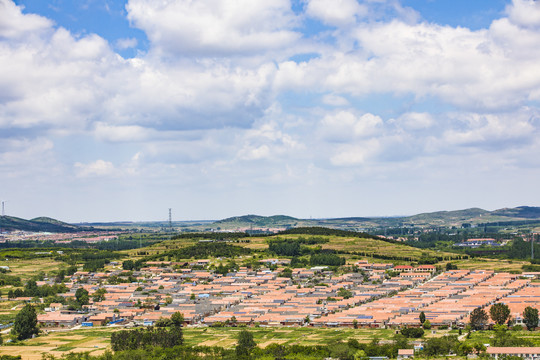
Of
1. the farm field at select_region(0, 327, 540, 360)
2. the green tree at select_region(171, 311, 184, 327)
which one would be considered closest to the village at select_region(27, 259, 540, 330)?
the green tree at select_region(171, 311, 184, 327)

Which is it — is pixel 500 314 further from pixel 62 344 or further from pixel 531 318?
pixel 62 344

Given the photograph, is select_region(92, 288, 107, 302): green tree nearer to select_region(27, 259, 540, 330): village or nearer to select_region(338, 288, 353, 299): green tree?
select_region(27, 259, 540, 330): village

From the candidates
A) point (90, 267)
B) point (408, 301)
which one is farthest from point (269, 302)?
point (90, 267)

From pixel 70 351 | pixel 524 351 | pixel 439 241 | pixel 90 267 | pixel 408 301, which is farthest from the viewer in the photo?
pixel 439 241

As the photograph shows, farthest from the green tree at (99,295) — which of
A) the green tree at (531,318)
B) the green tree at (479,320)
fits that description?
the green tree at (531,318)

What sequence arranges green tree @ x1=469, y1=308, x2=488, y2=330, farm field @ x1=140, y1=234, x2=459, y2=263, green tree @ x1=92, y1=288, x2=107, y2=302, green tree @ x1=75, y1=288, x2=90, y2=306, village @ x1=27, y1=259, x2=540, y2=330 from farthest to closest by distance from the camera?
farm field @ x1=140, y1=234, x2=459, y2=263, green tree @ x1=92, y1=288, x2=107, y2=302, green tree @ x1=75, y1=288, x2=90, y2=306, village @ x1=27, y1=259, x2=540, y2=330, green tree @ x1=469, y1=308, x2=488, y2=330

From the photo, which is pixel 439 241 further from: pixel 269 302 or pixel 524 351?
pixel 524 351
